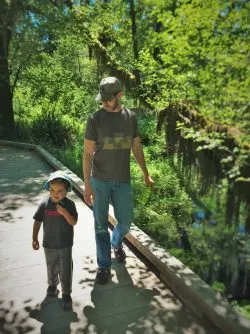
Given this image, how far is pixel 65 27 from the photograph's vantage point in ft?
48.9

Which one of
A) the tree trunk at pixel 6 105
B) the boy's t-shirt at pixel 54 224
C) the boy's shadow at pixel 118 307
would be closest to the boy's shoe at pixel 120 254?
the boy's shadow at pixel 118 307

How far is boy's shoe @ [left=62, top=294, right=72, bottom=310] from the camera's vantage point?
4202 mm

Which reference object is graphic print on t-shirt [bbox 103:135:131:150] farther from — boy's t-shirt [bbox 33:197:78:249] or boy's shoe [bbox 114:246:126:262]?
boy's shoe [bbox 114:246:126:262]

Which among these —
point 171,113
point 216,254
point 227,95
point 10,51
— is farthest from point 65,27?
point 227,95

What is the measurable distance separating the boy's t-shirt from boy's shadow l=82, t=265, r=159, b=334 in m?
0.73

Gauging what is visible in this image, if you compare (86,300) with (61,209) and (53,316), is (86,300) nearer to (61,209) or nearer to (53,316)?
(53,316)

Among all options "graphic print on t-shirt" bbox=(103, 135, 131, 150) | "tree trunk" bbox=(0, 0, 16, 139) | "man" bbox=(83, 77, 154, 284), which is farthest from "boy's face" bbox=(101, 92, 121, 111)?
"tree trunk" bbox=(0, 0, 16, 139)

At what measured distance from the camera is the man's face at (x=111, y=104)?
14.7 ft

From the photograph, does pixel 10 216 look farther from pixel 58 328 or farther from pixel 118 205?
pixel 58 328

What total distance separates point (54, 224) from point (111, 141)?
1066mm

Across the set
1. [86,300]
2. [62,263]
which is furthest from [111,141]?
[86,300]

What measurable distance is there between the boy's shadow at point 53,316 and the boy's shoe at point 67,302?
4 cm

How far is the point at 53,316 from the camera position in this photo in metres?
4.10

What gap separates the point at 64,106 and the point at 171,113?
12353mm
